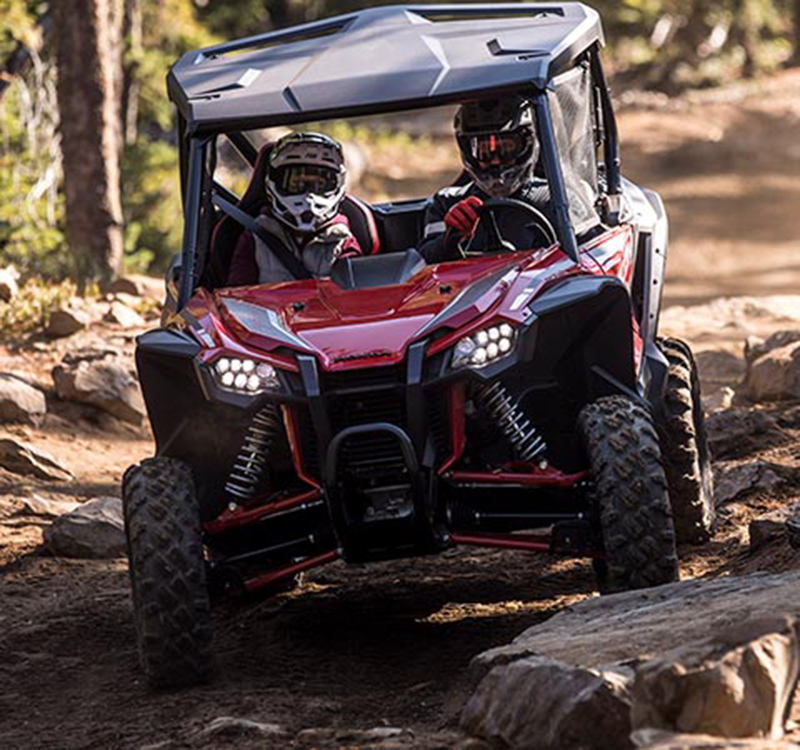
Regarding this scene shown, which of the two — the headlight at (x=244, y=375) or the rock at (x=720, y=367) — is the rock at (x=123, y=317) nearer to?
the rock at (x=720, y=367)

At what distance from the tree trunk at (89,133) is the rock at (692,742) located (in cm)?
1028

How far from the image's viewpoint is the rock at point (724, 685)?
368cm

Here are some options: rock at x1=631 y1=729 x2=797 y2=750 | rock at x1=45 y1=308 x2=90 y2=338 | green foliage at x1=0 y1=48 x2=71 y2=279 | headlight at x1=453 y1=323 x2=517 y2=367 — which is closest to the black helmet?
headlight at x1=453 y1=323 x2=517 y2=367

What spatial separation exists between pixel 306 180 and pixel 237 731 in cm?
239

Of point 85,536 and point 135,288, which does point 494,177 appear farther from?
point 135,288

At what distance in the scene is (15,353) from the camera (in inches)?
441

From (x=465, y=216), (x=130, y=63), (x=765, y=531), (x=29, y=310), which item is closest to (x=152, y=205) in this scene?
(x=130, y=63)

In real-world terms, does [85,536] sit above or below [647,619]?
below

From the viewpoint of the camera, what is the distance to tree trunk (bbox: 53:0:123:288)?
13750 millimetres

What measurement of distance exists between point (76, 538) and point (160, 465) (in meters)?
2.28

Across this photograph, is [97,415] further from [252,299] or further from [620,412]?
[620,412]

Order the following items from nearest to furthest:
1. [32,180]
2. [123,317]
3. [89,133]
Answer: [123,317]
[89,133]
[32,180]

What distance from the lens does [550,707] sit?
4.10 metres

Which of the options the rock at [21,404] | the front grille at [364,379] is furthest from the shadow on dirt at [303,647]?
the rock at [21,404]
